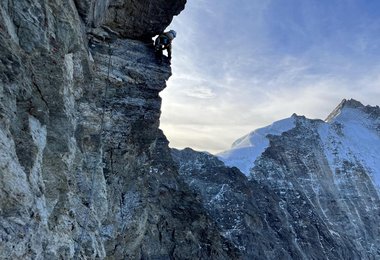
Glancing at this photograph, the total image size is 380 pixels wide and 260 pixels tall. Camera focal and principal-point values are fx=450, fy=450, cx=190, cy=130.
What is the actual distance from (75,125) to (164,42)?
636 cm

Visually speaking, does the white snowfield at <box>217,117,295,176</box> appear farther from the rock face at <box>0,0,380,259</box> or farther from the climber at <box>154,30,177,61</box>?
the climber at <box>154,30,177,61</box>

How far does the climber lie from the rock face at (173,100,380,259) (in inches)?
1561

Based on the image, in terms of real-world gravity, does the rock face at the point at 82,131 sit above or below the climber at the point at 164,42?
below

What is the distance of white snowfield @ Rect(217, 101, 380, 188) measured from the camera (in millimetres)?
78938

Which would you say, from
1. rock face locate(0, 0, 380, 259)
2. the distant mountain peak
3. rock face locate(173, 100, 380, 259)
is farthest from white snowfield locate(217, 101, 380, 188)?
rock face locate(0, 0, 380, 259)

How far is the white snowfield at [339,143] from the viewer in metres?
78.9

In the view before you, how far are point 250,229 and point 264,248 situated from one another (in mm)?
2884

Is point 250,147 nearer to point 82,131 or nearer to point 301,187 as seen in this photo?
point 301,187

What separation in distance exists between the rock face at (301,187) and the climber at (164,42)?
39.7m

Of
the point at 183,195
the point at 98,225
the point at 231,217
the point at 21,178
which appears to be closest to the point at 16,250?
the point at 21,178

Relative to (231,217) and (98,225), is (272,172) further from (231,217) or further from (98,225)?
(98,225)

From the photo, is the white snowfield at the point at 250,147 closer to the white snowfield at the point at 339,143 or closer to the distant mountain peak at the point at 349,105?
the white snowfield at the point at 339,143

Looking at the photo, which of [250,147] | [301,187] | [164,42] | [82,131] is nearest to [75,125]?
[82,131]

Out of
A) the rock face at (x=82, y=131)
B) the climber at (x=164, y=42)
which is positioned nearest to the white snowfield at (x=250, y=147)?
the rock face at (x=82, y=131)
